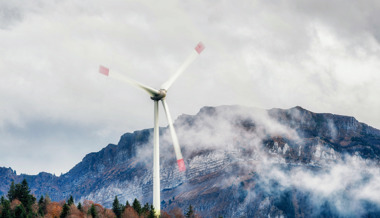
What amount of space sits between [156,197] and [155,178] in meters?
4.77

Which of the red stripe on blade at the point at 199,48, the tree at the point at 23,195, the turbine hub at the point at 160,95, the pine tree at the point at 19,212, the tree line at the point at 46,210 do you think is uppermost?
the red stripe on blade at the point at 199,48

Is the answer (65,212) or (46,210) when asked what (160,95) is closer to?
(65,212)

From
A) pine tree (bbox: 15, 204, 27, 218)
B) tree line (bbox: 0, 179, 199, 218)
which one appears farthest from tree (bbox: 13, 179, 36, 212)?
pine tree (bbox: 15, 204, 27, 218)

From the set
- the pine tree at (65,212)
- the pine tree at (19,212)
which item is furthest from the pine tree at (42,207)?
the pine tree at (19,212)

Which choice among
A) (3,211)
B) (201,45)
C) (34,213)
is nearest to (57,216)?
(34,213)

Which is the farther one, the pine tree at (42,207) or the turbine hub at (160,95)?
the pine tree at (42,207)

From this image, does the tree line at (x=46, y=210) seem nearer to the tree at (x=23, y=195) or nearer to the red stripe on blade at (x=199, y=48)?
the tree at (x=23, y=195)

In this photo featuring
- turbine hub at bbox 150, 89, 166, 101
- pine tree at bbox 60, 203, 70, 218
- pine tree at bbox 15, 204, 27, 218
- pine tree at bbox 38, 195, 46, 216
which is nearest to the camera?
turbine hub at bbox 150, 89, 166, 101

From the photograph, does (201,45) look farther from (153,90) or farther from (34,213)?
(34,213)

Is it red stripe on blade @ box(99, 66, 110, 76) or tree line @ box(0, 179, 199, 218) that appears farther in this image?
tree line @ box(0, 179, 199, 218)

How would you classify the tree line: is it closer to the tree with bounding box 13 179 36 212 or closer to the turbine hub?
the tree with bounding box 13 179 36 212

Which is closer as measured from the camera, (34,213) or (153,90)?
(153,90)

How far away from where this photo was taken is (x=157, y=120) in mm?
123500

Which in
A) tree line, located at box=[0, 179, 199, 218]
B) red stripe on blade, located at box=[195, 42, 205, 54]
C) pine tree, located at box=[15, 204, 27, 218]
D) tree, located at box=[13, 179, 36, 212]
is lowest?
pine tree, located at box=[15, 204, 27, 218]
